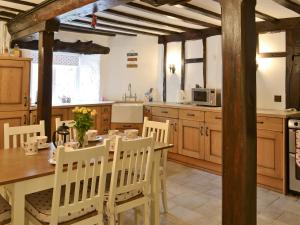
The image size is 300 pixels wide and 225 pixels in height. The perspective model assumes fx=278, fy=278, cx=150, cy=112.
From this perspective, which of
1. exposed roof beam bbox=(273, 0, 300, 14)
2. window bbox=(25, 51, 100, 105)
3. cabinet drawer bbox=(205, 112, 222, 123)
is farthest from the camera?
window bbox=(25, 51, 100, 105)

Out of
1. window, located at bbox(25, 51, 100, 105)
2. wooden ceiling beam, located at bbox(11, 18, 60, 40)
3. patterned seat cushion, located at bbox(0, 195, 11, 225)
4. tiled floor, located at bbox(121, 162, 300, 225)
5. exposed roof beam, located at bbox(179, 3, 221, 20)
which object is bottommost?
tiled floor, located at bbox(121, 162, 300, 225)

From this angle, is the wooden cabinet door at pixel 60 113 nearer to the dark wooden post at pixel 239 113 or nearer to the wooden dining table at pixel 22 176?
the wooden dining table at pixel 22 176

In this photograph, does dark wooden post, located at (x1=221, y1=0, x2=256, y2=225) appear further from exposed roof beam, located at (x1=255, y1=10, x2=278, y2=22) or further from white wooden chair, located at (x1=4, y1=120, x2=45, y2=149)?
exposed roof beam, located at (x1=255, y1=10, x2=278, y2=22)

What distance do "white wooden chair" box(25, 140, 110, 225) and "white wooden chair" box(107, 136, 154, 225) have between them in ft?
0.37

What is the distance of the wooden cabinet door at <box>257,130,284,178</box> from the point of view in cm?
343

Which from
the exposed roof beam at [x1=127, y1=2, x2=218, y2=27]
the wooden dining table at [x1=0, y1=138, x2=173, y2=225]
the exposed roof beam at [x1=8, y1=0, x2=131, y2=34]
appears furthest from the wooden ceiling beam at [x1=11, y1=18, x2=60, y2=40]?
the wooden dining table at [x1=0, y1=138, x2=173, y2=225]

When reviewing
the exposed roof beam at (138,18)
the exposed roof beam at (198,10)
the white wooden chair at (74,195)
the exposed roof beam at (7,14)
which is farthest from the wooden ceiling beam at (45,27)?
the white wooden chair at (74,195)

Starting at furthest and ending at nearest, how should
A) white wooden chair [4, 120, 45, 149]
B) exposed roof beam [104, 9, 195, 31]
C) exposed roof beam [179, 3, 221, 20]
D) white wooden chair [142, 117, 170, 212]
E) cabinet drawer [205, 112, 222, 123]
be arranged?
cabinet drawer [205, 112, 222, 123]
exposed roof beam [104, 9, 195, 31]
exposed roof beam [179, 3, 221, 20]
white wooden chair [142, 117, 170, 212]
white wooden chair [4, 120, 45, 149]

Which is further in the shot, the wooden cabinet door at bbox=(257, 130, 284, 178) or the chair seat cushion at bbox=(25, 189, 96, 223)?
the wooden cabinet door at bbox=(257, 130, 284, 178)

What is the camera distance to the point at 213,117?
4.13 metres

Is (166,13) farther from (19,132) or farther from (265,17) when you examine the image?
(19,132)

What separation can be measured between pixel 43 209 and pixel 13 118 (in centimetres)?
259

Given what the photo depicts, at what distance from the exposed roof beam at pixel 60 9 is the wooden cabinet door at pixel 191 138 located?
234cm

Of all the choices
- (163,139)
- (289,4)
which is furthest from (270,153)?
(289,4)
